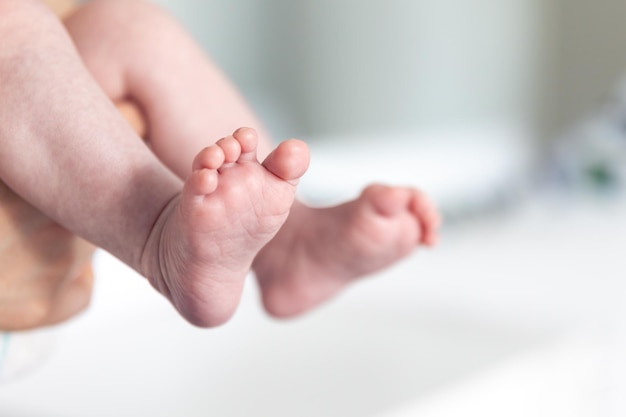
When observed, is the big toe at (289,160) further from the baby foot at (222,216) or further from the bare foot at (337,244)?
the bare foot at (337,244)

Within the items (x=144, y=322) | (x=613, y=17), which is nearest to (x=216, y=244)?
(x=144, y=322)

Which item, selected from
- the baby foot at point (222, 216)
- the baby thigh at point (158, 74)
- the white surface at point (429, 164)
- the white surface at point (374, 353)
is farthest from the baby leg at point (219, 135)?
the white surface at point (429, 164)

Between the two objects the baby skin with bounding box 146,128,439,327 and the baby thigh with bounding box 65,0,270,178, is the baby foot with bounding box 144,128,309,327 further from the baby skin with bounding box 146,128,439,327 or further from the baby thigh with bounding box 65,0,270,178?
the baby thigh with bounding box 65,0,270,178

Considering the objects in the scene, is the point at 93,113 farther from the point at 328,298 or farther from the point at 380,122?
the point at 380,122

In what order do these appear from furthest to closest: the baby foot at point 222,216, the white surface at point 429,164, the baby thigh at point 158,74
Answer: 1. the white surface at point 429,164
2. the baby thigh at point 158,74
3. the baby foot at point 222,216

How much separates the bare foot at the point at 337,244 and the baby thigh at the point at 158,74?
3.9 inches

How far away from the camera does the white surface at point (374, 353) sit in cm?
107

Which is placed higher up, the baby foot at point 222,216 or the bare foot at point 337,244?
the baby foot at point 222,216

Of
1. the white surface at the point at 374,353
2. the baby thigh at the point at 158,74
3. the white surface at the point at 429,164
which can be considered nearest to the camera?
the baby thigh at the point at 158,74

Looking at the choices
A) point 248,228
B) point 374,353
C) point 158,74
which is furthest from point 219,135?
point 374,353

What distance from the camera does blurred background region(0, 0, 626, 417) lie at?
3.68 feet

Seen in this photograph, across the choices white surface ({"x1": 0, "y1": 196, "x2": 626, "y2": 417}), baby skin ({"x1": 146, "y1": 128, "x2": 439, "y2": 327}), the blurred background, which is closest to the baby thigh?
baby skin ({"x1": 146, "y1": 128, "x2": 439, "y2": 327})

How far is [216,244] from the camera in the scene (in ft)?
1.49

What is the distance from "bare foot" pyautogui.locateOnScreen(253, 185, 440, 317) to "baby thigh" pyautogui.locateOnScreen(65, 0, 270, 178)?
0.33 ft
